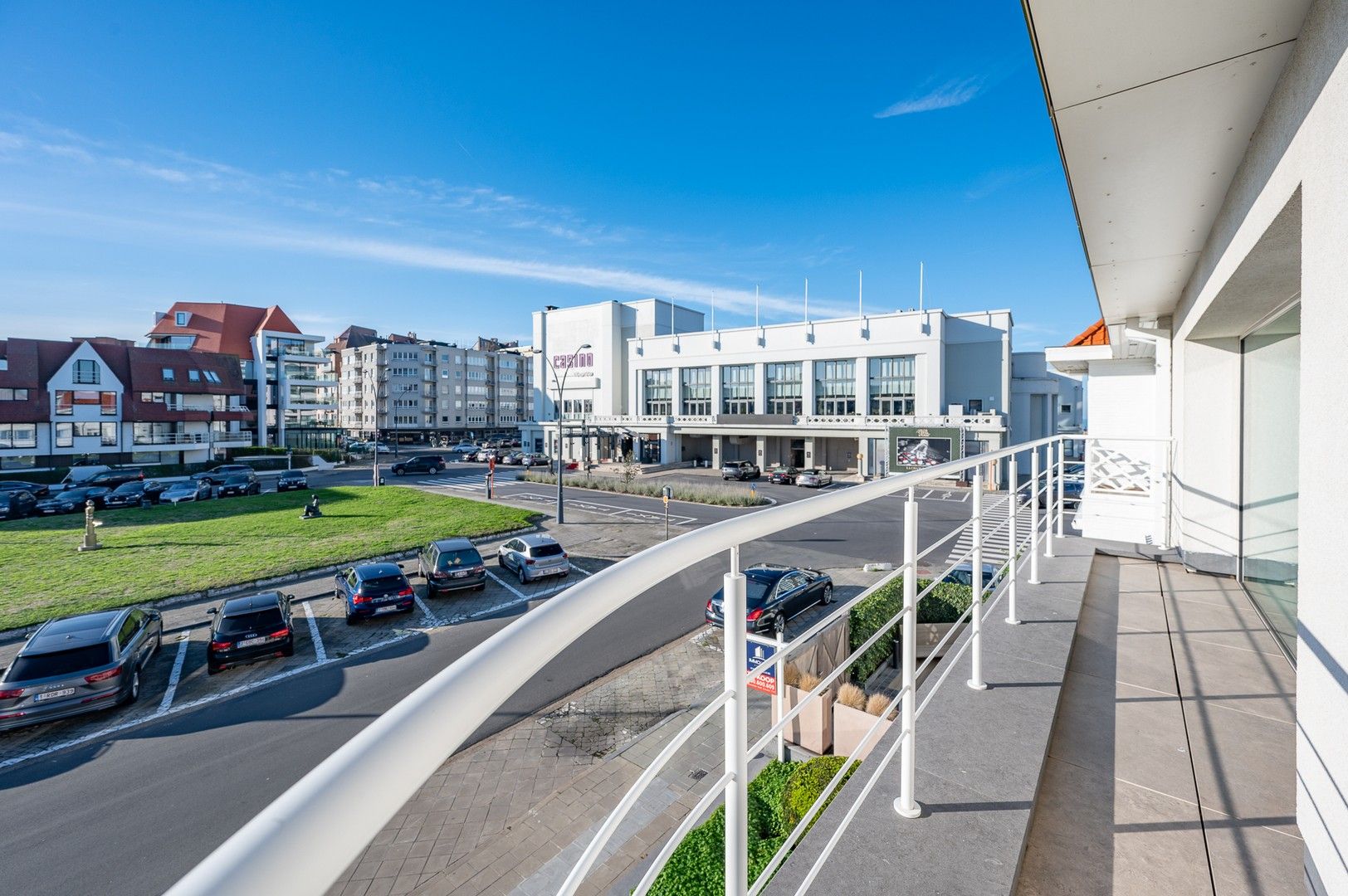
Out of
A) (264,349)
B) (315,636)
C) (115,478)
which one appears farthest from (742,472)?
(264,349)

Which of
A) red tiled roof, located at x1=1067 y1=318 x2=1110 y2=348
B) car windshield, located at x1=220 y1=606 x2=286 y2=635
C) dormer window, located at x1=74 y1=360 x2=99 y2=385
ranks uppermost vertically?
dormer window, located at x1=74 y1=360 x2=99 y2=385

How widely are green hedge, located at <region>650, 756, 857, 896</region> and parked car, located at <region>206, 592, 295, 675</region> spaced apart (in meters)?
8.35

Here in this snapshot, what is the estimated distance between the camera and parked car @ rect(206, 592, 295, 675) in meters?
9.87

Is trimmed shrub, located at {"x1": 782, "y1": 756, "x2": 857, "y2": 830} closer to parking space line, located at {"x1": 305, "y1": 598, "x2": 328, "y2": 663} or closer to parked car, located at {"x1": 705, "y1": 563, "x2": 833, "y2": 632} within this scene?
parked car, located at {"x1": 705, "y1": 563, "x2": 833, "y2": 632}

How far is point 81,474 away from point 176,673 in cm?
3510

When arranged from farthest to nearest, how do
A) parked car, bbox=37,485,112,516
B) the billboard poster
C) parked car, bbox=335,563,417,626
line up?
the billboard poster → parked car, bbox=37,485,112,516 → parked car, bbox=335,563,417,626

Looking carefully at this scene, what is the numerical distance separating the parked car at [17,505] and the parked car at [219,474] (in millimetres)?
6437

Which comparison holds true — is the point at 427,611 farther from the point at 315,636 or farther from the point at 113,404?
the point at 113,404

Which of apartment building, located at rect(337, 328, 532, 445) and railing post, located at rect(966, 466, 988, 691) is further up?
apartment building, located at rect(337, 328, 532, 445)

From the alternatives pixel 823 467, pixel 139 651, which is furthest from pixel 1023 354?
pixel 139 651

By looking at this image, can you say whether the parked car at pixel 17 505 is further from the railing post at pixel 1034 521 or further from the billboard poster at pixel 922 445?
the billboard poster at pixel 922 445

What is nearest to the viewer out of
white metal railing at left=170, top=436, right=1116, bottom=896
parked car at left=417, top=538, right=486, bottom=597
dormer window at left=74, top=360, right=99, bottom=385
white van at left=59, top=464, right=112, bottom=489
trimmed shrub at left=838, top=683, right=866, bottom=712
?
white metal railing at left=170, top=436, right=1116, bottom=896

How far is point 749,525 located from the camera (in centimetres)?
127

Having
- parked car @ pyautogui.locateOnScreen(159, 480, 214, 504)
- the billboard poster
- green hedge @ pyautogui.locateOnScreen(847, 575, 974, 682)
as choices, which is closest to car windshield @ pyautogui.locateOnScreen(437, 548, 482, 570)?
green hedge @ pyautogui.locateOnScreen(847, 575, 974, 682)
